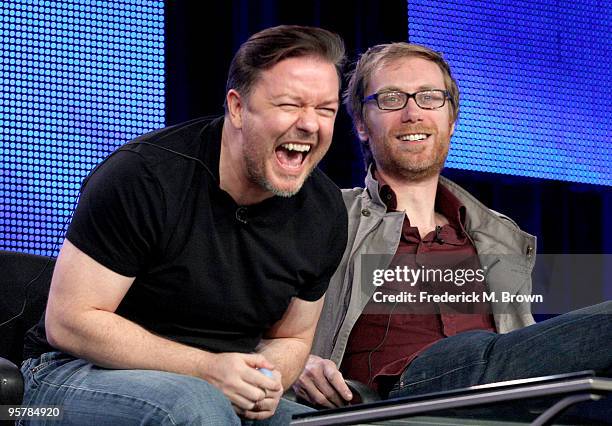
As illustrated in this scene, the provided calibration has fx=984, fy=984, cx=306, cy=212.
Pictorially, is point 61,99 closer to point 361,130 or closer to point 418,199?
point 361,130

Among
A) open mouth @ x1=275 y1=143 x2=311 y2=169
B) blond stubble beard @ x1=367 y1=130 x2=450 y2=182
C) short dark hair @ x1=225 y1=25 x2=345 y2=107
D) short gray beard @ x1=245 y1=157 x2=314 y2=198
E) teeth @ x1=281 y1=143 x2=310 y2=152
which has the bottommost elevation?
blond stubble beard @ x1=367 y1=130 x2=450 y2=182

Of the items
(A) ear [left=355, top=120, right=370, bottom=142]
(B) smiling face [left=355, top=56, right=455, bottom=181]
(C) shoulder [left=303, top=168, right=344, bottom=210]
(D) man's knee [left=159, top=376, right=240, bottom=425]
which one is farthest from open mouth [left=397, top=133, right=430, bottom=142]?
(D) man's knee [left=159, top=376, right=240, bottom=425]

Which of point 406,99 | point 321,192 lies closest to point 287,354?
point 321,192

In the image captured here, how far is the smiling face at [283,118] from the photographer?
1.70 metres

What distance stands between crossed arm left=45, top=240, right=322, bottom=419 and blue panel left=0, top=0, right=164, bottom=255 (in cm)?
101

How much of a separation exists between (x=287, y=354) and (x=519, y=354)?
1.35 ft

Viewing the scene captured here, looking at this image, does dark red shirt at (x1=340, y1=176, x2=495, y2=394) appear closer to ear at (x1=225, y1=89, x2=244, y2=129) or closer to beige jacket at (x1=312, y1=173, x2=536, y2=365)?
beige jacket at (x1=312, y1=173, x2=536, y2=365)

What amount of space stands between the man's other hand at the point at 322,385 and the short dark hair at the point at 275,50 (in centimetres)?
57

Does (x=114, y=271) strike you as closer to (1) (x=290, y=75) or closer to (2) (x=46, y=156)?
(1) (x=290, y=75)

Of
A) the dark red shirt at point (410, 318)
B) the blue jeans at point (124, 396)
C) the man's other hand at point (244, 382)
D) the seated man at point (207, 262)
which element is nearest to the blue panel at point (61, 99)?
the dark red shirt at point (410, 318)

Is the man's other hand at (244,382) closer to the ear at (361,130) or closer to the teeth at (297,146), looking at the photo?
the teeth at (297,146)

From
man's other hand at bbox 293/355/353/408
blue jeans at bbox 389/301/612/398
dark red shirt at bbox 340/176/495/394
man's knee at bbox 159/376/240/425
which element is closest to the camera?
man's knee at bbox 159/376/240/425

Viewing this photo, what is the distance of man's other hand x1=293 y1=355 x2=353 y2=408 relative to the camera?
186cm

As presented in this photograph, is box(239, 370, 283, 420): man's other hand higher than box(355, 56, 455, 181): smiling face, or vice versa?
box(355, 56, 455, 181): smiling face
